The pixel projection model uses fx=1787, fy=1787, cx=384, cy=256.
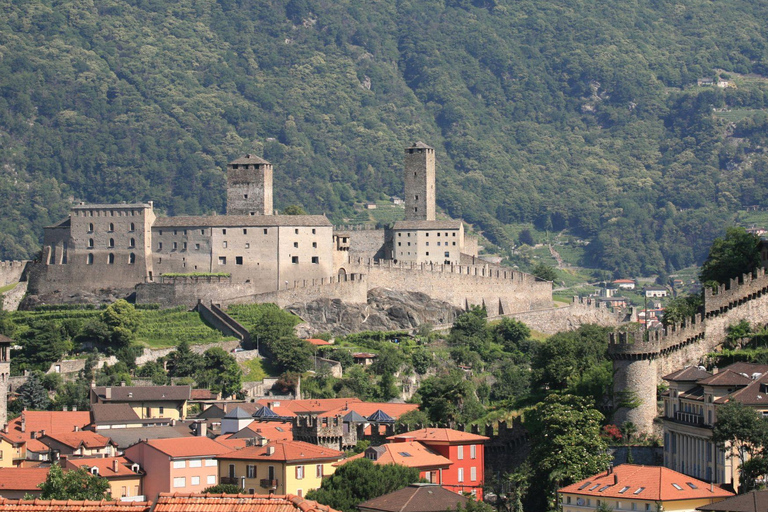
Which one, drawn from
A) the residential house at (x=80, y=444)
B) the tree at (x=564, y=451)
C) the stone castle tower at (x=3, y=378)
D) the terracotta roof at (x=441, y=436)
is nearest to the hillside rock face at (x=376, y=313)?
the stone castle tower at (x=3, y=378)

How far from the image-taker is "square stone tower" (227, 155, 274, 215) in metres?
117

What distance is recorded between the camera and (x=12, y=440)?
7481 cm

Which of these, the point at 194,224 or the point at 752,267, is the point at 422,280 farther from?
the point at 752,267

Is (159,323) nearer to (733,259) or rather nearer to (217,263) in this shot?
(217,263)

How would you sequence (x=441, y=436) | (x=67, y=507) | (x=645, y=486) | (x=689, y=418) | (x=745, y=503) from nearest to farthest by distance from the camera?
(x=67, y=507)
(x=745, y=503)
(x=645, y=486)
(x=689, y=418)
(x=441, y=436)

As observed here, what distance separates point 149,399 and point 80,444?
15284 mm

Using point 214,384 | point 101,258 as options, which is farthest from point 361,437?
point 101,258

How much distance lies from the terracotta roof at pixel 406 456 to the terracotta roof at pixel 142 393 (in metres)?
22.5

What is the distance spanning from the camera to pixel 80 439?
7475 cm

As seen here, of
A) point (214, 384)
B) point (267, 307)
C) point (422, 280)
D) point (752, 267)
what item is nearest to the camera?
point (752, 267)

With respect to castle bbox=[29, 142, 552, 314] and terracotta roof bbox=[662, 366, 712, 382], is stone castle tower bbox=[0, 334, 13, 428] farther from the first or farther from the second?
terracotta roof bbox=[662, 366, 712, 382]

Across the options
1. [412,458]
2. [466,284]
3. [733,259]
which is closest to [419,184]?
[466,284]

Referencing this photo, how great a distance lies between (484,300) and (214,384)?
82.2 feet

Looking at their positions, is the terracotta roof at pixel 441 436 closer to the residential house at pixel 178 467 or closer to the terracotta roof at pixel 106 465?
the residential house at pixel 178 467
